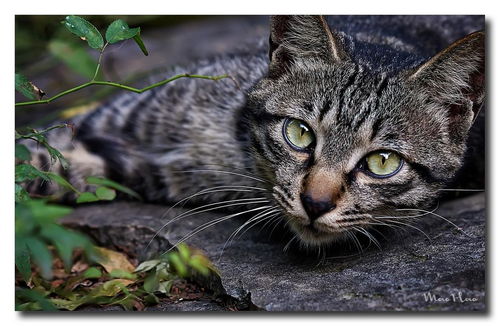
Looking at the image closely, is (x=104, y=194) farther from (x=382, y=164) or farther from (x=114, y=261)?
(x=382, y=164)

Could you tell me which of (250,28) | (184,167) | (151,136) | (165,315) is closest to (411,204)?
Answer: (165,315)

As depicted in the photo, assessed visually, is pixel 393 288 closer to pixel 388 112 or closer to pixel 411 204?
pixel 411 204

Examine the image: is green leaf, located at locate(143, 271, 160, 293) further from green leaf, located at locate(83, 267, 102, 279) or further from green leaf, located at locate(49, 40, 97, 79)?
green leaf, located at locate(49, 40, 97, 79)

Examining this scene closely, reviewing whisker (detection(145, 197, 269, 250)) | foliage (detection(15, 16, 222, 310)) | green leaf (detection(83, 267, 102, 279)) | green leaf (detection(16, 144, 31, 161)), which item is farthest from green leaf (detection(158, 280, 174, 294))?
green leaf (detection(16, 144, 31, 161))

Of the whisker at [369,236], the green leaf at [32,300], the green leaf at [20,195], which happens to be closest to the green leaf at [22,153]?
the green leaf at [20,195]

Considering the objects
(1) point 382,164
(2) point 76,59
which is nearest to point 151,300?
(1) point 382,164
